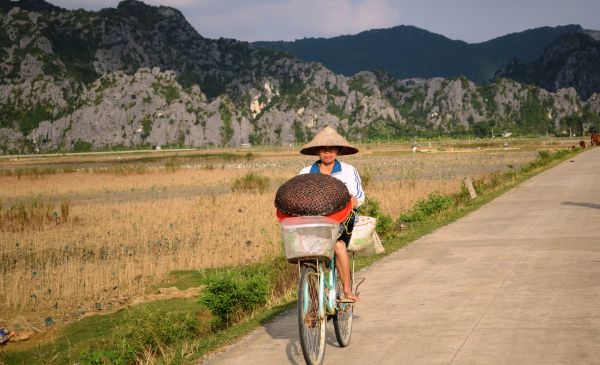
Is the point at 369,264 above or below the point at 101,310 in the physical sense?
above

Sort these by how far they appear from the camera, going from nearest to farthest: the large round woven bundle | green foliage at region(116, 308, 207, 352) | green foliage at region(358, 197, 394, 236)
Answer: the large round woven bundle
green foliage at region(116, 308, 207, 352)
green foliage at region(358, 197, 394, 236)

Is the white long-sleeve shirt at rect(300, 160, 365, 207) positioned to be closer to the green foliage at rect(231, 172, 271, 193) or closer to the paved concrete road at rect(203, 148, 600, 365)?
the paved concrete road at rect(203, 148, 600, 365)

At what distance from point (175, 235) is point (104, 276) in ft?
20.4

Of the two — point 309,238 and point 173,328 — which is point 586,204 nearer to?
point 173,328

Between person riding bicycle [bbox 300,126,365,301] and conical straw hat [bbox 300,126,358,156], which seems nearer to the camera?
person riding bicycle [bbox 300,126,365,301]

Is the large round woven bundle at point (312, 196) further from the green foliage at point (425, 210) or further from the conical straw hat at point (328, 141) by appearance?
the green foliage at point (425, 210)

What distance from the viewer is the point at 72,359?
34.0ft

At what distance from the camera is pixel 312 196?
6430mm

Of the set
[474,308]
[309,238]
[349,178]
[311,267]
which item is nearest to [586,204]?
[474,308]

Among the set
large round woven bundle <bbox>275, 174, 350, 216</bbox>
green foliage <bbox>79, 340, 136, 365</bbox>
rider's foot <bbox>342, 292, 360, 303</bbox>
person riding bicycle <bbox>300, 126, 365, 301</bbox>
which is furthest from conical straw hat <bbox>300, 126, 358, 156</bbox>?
green foliage <bbox>79, 340, 136, 365</bbox>

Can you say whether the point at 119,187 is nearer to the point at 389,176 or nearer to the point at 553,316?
the point at 389,176

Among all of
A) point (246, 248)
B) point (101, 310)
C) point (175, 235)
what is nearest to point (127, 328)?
point (101, 310)

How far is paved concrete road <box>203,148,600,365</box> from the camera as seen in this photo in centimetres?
678

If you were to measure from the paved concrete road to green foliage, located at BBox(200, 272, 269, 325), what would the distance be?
1656 millimetres
